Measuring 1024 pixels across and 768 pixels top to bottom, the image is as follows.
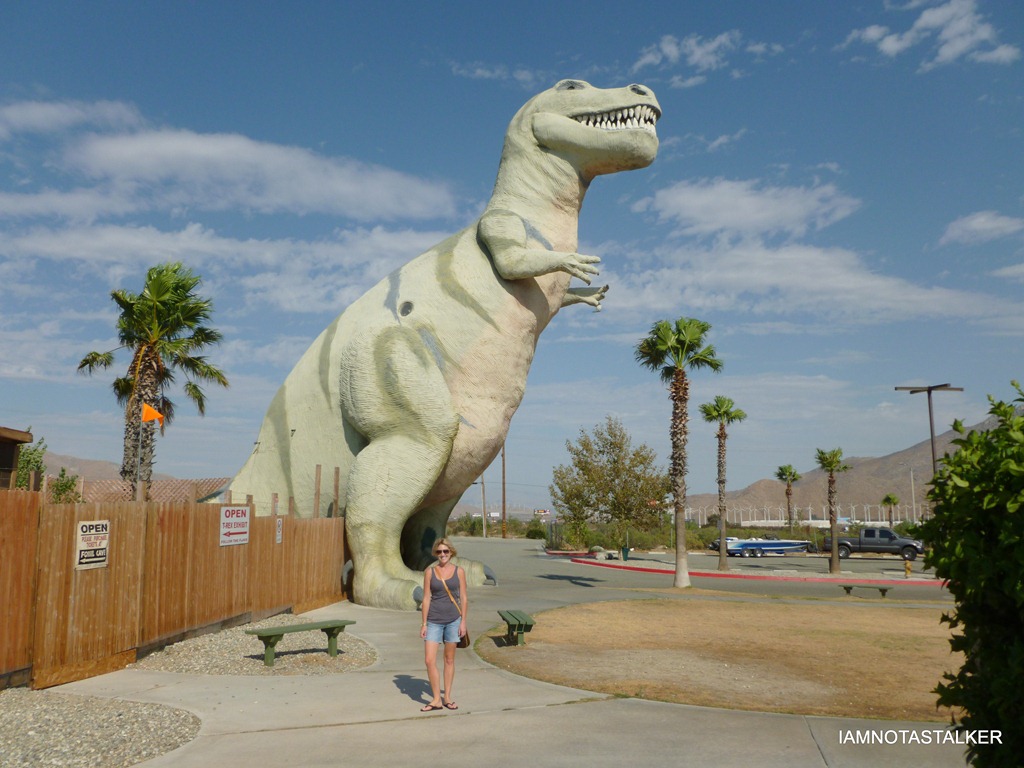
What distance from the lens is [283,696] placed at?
6.30 m

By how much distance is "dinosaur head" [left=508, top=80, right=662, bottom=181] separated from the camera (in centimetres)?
1198

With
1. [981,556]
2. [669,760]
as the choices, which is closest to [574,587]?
[669,760]

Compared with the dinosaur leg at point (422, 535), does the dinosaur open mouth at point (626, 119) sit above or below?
above

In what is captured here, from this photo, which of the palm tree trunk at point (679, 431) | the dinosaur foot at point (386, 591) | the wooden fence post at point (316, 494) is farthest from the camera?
the palm tree trunk at point (679, 431)

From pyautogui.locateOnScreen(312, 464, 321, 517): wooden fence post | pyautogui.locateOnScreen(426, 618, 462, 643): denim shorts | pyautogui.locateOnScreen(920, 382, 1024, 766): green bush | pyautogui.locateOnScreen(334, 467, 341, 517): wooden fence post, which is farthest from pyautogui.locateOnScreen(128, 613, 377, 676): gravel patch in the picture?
pyautogui.locateOnScreen(920, 382, 1024, 766): green bush

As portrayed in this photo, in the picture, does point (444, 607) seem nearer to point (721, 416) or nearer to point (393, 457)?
point (393, 457)

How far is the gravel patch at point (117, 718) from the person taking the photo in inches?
184

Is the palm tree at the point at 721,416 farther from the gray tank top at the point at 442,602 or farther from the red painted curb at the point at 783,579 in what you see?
the gray tank top at the point at 442,602

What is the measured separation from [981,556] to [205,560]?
25.3ft

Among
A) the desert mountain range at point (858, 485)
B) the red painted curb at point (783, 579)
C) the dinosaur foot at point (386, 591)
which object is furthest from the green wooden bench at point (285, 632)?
the desert mountain range at point (858, 485)

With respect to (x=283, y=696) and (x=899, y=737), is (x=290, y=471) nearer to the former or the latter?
(x=283, y=696)

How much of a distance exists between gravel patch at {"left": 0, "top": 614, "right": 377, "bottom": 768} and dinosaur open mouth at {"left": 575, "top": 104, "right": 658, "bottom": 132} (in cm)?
834

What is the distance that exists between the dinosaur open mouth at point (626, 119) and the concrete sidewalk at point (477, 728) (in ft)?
27.0

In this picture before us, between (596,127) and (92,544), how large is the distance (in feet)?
29.2
